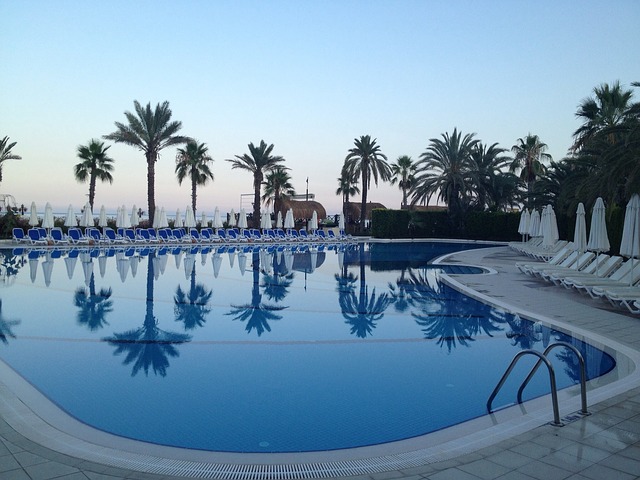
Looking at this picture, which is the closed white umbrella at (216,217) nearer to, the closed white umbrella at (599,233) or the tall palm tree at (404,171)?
the tall palm tree at (404,171)

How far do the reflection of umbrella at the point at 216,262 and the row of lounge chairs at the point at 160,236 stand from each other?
18.7ft

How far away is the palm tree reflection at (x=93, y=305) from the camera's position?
923 cm

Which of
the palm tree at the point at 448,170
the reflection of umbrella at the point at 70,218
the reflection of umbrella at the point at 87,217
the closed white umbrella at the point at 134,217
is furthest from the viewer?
the palm tree at the point at 448,170

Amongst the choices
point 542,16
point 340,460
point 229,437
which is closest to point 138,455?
point 229,437

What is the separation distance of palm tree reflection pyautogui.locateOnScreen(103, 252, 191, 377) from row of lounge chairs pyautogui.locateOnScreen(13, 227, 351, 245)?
58.9 ft

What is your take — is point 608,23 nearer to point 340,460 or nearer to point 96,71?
point 340,460

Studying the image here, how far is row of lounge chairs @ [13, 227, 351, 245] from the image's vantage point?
24.6 meters

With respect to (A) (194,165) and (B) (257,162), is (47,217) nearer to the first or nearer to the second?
(A) (194,165)

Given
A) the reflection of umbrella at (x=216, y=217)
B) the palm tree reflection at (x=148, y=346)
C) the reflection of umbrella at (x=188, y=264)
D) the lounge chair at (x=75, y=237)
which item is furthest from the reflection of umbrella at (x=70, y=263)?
the reflection of umbrella at (x=216, y=217)

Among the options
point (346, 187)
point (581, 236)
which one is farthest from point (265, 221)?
point (581, 236)

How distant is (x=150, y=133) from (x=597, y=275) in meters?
26.3

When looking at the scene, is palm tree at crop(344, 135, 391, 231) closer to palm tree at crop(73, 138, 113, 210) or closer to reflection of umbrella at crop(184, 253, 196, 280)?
palm tree at crop(73, 138, 113, 210)

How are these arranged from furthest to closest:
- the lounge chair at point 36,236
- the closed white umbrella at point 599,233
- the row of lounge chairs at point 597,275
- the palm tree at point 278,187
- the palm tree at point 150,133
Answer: the palm tree at point 278,187 → the palm tree at point 150,133 → the lounge chair at point 36,236 → the closed white umbrella at point 599,233 → the row of lounge chairs at point 597,275

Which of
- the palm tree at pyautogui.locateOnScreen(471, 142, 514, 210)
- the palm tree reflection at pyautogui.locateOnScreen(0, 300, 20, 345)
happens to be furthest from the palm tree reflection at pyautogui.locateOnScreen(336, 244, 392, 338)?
the palm tree at pyautogui.locateOnScreen(471, 142, 514, 210)
